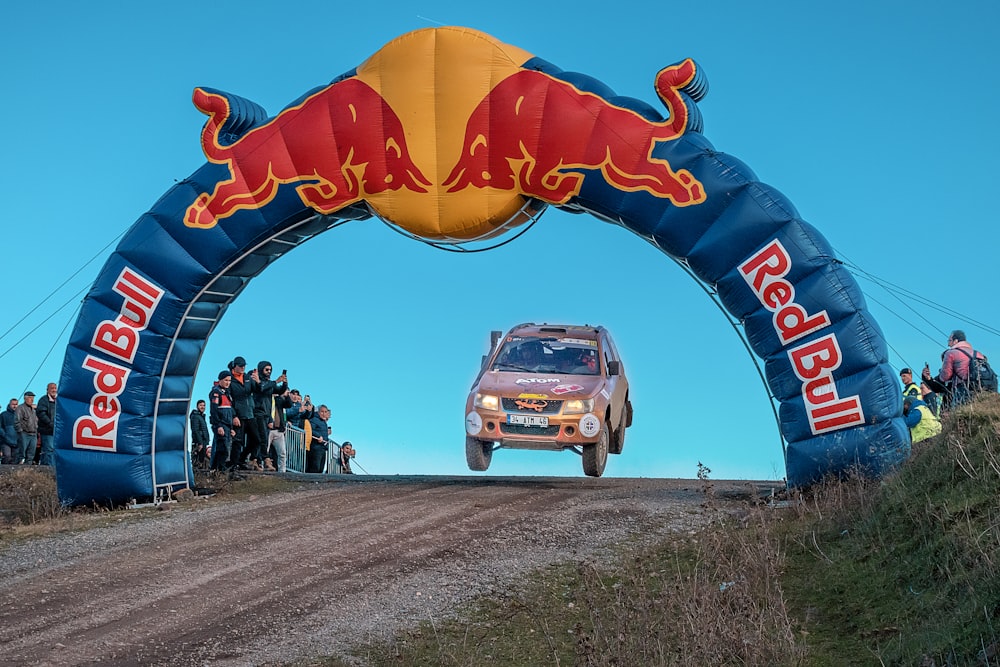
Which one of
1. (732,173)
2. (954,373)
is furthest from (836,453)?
(732,173)

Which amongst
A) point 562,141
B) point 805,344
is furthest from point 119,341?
point 805,344

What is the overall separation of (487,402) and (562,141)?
4.03 meters

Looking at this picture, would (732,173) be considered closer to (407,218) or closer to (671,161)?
(671,161)

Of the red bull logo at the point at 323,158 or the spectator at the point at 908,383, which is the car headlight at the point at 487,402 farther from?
the spectator at the point at 908,383

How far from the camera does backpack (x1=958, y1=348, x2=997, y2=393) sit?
14910 mm

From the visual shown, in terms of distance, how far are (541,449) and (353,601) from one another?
7.29 m

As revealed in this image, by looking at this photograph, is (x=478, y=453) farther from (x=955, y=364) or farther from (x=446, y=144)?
(x=955, y=364)

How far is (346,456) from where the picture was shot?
82.7 feet

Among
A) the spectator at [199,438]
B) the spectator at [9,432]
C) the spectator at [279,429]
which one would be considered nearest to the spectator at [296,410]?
the spectator at [279,429]

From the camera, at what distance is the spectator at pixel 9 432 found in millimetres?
23781

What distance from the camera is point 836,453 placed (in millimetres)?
14164

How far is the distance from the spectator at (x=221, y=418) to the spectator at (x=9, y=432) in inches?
265

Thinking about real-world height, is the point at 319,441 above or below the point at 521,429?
above

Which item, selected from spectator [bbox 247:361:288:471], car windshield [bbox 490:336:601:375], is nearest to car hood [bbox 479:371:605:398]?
car windshield [bbox 490:336:601:375]
